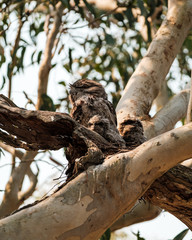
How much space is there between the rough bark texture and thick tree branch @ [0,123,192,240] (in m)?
0.18

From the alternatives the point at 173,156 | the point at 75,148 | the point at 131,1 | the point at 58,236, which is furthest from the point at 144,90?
the point at 131,1

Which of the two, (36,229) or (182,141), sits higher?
(182,141)

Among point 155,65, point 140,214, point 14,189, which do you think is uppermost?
point 155,65

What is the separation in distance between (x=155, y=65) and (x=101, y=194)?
6.00ft

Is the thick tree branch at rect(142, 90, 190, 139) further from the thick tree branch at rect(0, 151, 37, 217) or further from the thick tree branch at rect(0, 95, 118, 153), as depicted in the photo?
the thick tree branch at rect(0, 151, 37, 217)

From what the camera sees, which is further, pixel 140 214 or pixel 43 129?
pixel 140 214

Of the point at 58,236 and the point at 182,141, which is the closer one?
the point at 58,236

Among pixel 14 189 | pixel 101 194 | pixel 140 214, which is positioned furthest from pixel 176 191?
pixel 14 189

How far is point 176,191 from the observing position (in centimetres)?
198

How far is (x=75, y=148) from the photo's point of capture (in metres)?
2.09

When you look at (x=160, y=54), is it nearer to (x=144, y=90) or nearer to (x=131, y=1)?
(x=144, y=90)

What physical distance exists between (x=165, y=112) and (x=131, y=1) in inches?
81.8

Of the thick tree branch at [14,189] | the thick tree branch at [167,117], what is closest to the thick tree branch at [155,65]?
the thick tree branch at [167,117]

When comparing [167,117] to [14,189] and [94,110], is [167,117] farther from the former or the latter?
[14,189]
